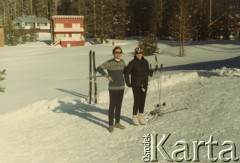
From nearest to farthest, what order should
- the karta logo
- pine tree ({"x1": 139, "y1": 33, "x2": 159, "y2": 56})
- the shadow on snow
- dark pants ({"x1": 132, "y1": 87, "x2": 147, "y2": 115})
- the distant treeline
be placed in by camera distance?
the karta logo, dark pants ({"x1": 132, "y1": 87, "x2": 147, "y2": 115}), the shadow on snow, pine tree ({"x1": 139, "y1": 33, "x2": 159, "y2": 56}), the distant treeline

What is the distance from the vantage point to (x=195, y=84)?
44.0ft

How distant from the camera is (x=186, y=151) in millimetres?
7203

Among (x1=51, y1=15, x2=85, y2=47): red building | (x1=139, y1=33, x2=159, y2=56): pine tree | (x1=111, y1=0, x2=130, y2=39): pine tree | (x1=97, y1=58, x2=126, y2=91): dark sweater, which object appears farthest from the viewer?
(x1=111, y1=0, x2=130, y2=39): pine tree

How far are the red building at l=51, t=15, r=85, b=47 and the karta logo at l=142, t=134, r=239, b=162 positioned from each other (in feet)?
169

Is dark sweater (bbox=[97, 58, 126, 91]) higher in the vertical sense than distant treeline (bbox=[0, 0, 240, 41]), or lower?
lower

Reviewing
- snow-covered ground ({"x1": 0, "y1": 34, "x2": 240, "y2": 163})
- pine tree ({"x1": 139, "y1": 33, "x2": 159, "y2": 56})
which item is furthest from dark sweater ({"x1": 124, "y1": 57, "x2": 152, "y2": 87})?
pine tree ({"x1": 139, "y1": 33, "x2": 159, "y2": 56})

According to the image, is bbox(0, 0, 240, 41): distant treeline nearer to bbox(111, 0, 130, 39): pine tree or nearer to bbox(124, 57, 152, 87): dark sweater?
bbox(111, 0, 130, 39): pine tree

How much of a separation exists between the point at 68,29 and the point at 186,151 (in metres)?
54.2

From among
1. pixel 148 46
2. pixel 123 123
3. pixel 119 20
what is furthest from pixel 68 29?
pixel 123 123

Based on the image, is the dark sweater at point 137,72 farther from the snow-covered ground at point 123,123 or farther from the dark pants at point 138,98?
the snow-covered ground at point 123,123

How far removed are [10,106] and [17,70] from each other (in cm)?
1630

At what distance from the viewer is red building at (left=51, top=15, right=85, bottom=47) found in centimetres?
5875

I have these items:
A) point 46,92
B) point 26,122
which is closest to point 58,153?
point 26,122

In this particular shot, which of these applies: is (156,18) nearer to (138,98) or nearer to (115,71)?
(138,98)
